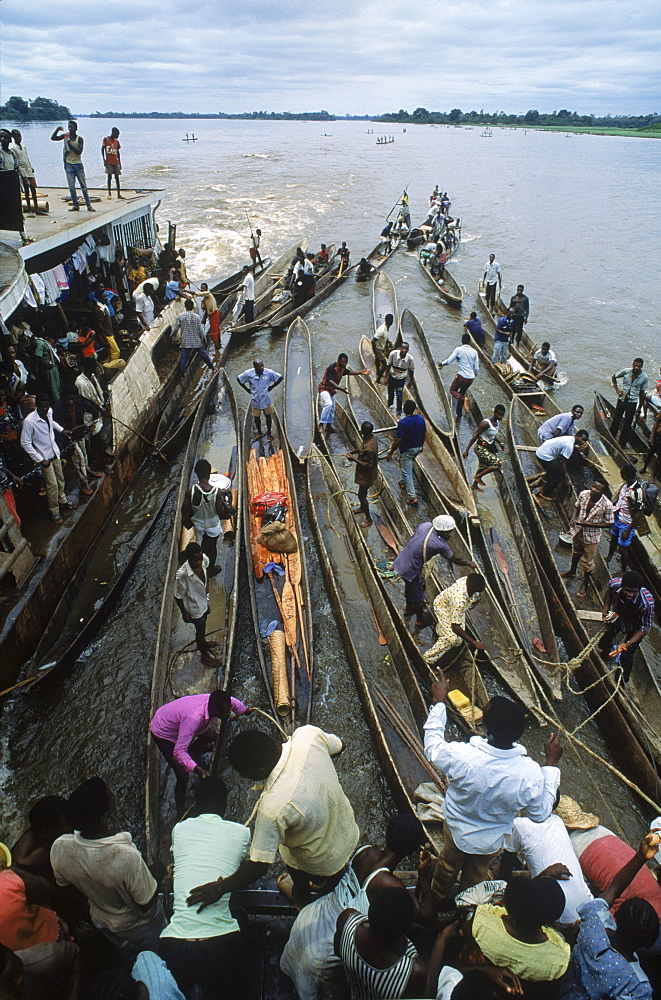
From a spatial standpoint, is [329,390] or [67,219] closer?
[329,390]

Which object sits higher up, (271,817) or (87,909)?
(271,817)

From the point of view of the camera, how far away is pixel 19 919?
124 inches

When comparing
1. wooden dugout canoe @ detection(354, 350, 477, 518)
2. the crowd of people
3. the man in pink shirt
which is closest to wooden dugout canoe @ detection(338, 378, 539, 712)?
wooden dugout canoe @ detection(354, 350, 477, 518)

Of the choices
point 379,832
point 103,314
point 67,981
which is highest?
point 103,314

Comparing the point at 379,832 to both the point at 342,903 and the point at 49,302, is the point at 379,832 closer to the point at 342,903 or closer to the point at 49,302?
the point at 342,903

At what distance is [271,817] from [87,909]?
180 cm

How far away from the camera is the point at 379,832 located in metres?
5.64

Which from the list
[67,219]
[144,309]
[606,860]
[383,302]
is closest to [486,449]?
[606,860]

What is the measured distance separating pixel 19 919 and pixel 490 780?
2932 mm

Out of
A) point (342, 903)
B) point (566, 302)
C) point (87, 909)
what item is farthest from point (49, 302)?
point (566, 302)

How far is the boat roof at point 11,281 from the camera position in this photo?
7.25 metres

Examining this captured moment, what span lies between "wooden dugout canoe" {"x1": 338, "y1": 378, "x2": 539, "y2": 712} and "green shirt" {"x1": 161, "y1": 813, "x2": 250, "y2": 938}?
3.89m

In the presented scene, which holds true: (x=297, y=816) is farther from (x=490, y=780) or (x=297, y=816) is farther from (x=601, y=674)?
(x=601, y=674)

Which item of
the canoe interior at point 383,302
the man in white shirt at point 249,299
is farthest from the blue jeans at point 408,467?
the man in white shirt at point 249,299
